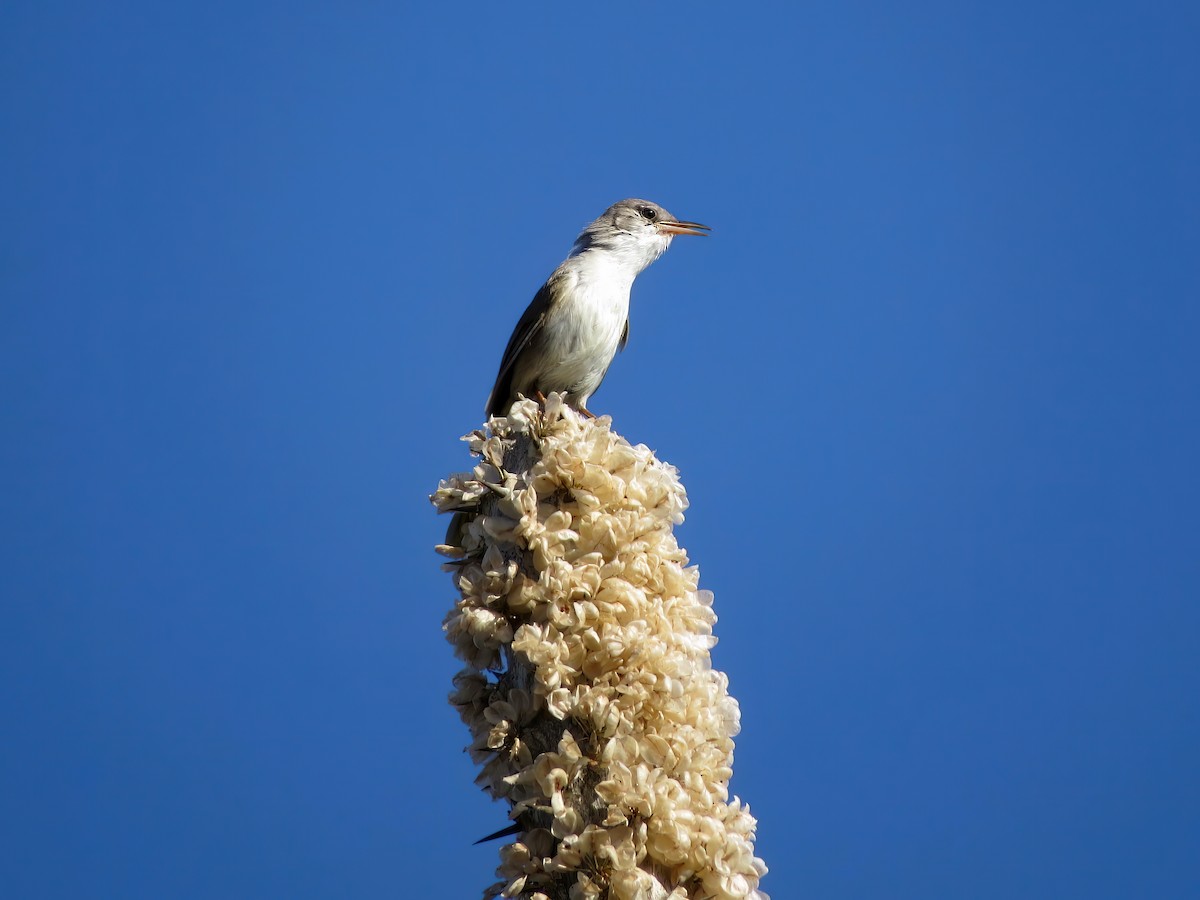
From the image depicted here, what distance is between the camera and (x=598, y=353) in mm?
8383

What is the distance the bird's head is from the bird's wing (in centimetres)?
62

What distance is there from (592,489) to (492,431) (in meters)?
0.75

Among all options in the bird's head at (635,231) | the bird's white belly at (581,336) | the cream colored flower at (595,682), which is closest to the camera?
the cream colored flower at (595,682)

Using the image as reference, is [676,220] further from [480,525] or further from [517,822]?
[517,822]

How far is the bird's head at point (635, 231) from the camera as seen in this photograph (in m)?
8.94

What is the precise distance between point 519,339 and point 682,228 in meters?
1.81

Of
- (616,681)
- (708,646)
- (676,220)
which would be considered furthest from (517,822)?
(676,220)

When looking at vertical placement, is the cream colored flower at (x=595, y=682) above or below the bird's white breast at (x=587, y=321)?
below

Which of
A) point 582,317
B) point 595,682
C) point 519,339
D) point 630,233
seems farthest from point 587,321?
point 595,682

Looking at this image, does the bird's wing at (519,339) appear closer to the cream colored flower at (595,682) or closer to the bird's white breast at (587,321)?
the bird's white breast at (587,321)

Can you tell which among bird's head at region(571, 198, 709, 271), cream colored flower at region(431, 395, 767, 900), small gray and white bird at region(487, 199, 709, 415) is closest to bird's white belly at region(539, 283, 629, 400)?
small gray and white bird at region(487, 199, 709, 415)

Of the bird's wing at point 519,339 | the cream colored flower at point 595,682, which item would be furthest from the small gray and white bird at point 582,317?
the cream colored flower at point 595,682

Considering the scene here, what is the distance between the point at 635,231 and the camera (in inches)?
356

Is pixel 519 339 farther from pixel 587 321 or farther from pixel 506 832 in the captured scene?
pixel 506 832
